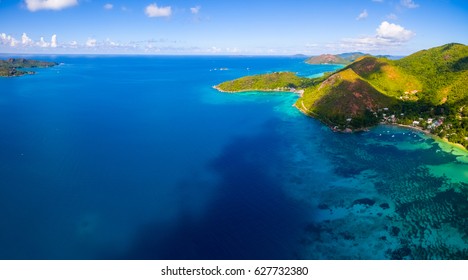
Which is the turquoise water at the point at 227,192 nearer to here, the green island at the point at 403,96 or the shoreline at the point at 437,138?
the shoreline at the point at 437,138

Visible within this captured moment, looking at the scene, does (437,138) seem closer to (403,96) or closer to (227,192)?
(403,96)

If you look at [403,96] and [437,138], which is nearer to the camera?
[437,138]

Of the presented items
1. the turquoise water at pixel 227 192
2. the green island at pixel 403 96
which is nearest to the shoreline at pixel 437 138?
the green island at pixel 403 96

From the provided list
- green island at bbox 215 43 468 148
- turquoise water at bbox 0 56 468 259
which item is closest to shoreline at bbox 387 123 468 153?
green island at bbox 215 43 468 148

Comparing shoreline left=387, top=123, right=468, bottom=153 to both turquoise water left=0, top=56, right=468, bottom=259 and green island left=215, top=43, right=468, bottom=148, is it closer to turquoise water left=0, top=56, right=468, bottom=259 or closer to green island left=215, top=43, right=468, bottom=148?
green island left=215, top=43, right=468, bottom=148

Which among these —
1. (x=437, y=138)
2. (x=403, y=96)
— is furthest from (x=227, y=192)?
(x=403, y=96)
